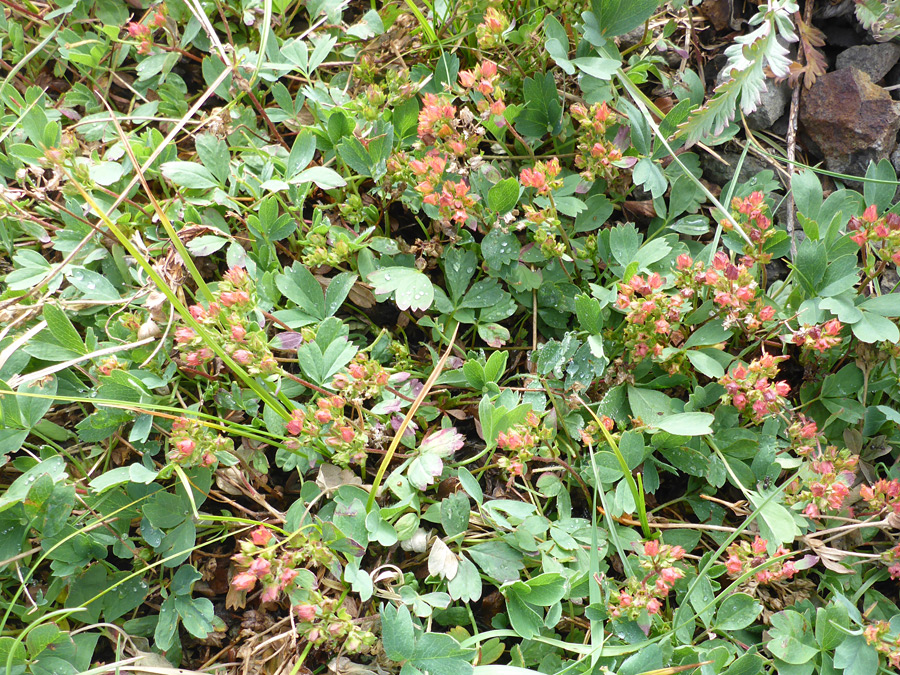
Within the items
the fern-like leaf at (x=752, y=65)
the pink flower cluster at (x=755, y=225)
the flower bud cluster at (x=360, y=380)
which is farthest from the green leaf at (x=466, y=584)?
the fern-like leaf at (x=752, y=65)

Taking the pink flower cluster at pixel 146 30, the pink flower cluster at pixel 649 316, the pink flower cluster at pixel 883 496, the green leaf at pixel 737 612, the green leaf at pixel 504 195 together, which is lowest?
the green leaf at pixel 737 612

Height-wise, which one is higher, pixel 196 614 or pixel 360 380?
pixel 360 380

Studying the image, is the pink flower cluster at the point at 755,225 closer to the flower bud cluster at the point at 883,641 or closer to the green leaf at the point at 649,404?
the green leaf at the point at 649,404

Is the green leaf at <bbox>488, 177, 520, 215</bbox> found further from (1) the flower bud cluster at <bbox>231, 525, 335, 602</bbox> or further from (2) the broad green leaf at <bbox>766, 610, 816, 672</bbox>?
(2) the broad green leaf at <bbox>766, 610, 816, 672</bbox>

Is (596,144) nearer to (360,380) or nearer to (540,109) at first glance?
(540,109)

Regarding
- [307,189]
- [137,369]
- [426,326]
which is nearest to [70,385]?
[137,369]

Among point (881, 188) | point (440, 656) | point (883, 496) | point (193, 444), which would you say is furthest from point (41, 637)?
point (881, 188)
